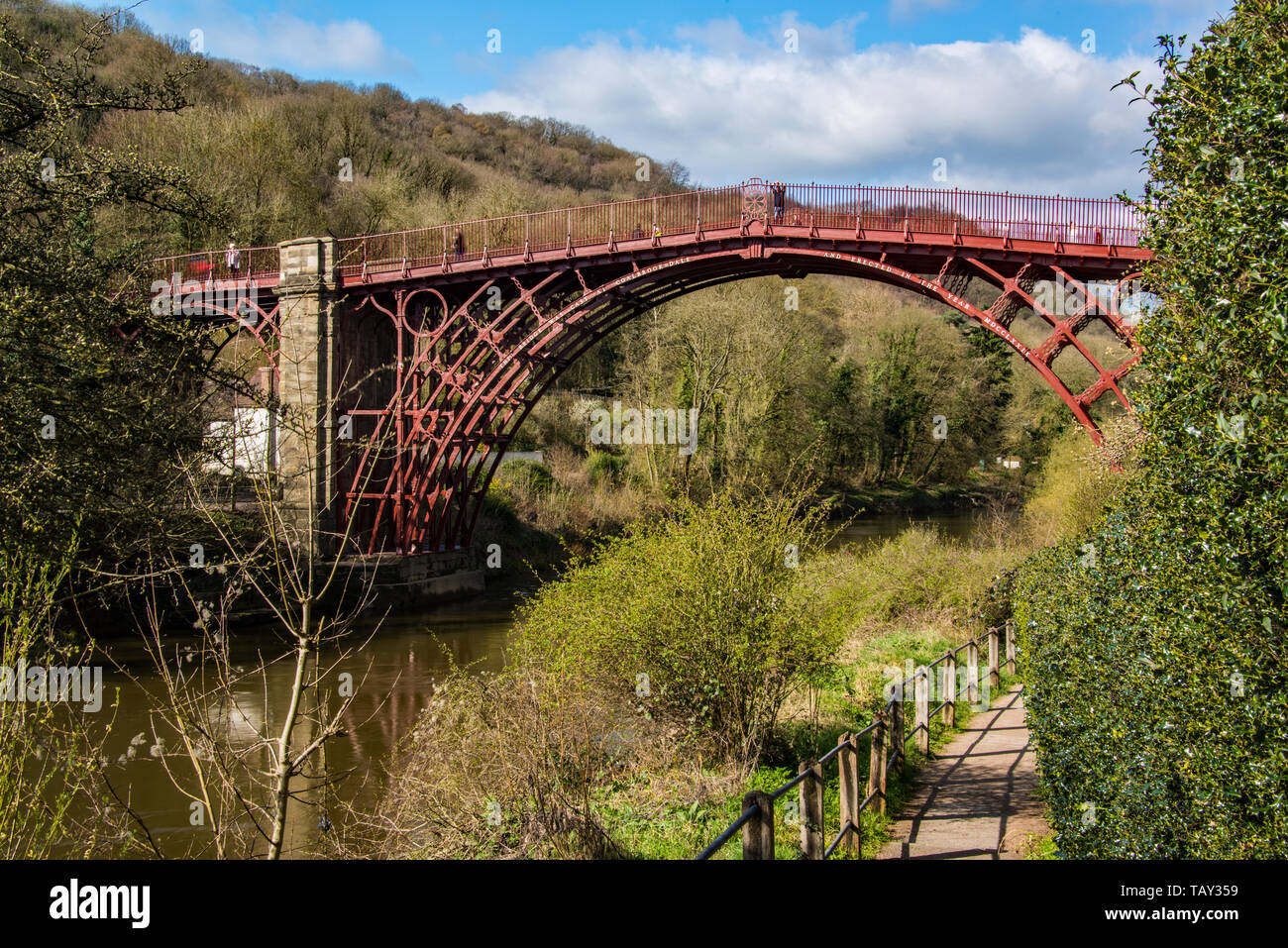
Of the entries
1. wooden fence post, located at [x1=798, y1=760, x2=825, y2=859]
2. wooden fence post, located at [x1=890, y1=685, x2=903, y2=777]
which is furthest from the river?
wooden fence post, located at [x1=890, y1=685, x2=903, y2=777]

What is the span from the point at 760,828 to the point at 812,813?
1389 mm

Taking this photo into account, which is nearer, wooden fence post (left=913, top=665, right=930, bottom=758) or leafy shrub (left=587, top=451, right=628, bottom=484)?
wooden fence post (left=913, top=665, right=930, bottom=758)

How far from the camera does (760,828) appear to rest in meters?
4.02

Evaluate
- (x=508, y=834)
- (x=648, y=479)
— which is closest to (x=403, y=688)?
(x=508, y=834)

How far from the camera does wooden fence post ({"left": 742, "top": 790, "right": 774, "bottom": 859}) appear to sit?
4.01m

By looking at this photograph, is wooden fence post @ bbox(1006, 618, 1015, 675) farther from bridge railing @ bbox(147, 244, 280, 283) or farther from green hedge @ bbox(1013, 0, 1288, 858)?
bridge railing @ bbox(147, 244, 280, 283)

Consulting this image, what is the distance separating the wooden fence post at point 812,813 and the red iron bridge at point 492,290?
42.9ft

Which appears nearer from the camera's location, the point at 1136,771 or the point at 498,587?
the point at 1136,771

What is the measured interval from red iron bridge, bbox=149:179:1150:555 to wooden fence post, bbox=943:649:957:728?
28.5 feet

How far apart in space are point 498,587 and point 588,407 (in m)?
11.9

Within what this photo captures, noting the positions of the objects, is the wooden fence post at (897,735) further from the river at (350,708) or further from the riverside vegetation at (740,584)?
the river at (350,708)

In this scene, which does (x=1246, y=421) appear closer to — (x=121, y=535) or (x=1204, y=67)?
(x=1204, y=67)

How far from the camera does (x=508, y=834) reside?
19.0 feet
